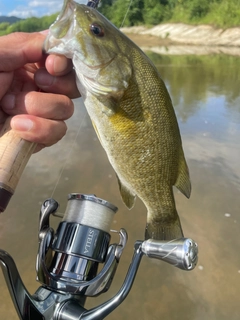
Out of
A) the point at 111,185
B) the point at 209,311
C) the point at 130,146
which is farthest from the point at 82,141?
the point at 130,146

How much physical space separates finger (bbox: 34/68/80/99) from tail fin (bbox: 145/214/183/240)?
2.13ft

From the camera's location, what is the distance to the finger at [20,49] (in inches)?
46.0

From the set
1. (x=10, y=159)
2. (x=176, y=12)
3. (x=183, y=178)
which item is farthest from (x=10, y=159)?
(x=176, y=12)

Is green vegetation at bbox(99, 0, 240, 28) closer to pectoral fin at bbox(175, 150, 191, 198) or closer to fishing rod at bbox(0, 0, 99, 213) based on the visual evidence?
pectoral fin at bbox(175, 150, 191, 198)

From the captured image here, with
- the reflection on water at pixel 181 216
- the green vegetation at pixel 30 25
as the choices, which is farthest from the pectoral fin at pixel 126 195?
the green vegetation at pixel 30 25

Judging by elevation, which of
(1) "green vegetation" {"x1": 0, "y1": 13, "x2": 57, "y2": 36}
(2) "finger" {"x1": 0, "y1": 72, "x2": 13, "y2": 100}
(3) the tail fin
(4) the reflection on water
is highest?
(2) "finger" {"x1": 0, "y1": 72, "x2": 13, "y2": 100}

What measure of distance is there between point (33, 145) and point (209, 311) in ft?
5.29

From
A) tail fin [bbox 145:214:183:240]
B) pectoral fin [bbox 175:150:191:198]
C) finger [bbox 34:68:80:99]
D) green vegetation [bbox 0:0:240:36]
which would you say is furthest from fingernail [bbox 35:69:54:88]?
green vegetation [bbox 0:0:240:36]

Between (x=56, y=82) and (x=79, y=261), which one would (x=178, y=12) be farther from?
(x=79, y=261)

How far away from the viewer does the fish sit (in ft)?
3.84

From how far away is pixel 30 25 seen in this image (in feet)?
116

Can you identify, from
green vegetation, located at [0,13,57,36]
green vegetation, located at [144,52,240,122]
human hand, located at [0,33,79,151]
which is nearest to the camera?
human hand, located at [0,33,79,151]

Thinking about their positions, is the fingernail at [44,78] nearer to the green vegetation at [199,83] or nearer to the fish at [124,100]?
the fish at [124,100]

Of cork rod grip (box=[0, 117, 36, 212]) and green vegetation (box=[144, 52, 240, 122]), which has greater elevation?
cork rod grip (box=[0, 117, 36, 212])
